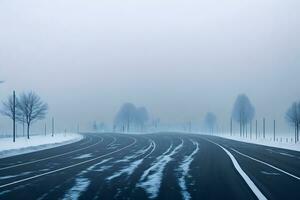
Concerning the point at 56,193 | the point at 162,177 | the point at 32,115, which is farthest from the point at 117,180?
the point at 32,115

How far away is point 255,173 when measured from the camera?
15.5 m

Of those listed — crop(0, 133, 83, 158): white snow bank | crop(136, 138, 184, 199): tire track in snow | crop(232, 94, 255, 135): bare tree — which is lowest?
crop(0, 133, 83, 158): white snow bank

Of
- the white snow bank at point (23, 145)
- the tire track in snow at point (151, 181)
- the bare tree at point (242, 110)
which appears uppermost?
the bare tree at point (242, 110)

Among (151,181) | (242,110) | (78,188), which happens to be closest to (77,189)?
(78,188)

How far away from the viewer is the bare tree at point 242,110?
9269 cm

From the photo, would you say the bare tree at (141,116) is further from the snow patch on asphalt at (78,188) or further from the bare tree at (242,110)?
the snow patch on asphalt at (78,188)

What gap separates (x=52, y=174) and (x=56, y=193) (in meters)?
4.75

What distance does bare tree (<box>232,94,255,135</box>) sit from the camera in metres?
92.7

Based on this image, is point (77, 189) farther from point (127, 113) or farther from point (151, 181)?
point (127, 113)

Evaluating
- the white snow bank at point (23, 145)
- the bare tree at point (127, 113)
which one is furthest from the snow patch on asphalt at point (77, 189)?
the bare tree at point (127, 113)

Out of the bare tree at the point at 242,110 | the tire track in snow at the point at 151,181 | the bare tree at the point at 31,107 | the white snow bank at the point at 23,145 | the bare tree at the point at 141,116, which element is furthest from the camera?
the bare tree at the point at 141,116

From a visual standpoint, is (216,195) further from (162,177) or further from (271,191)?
(162,177)

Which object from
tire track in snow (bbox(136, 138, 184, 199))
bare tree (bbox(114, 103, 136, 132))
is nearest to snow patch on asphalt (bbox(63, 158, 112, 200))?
tire track in snow (bbox(136, 138, 184, 199))

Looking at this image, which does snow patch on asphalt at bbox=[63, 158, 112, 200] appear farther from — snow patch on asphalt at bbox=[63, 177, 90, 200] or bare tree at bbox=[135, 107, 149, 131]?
bare tree at bbox=[135, 107, 149, 131]
